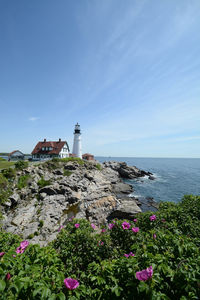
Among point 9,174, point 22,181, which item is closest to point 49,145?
point 22,181

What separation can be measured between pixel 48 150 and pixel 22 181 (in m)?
24.5

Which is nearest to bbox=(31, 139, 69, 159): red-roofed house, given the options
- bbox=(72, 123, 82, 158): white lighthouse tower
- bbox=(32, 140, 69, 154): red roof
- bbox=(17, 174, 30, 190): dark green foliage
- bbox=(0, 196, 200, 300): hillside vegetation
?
bbox=(32, 140, 69, 154): red roof

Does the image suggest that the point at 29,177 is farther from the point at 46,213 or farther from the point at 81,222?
the point at 81,222

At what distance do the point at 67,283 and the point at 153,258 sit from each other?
6.44 feet

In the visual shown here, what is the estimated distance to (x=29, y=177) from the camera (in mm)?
22938

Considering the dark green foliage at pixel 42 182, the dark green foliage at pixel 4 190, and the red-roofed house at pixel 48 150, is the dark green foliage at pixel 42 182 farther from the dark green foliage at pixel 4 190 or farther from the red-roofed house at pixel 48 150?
the red-roofed house at pixel 48 150

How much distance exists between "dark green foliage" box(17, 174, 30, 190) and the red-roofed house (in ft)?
70.0

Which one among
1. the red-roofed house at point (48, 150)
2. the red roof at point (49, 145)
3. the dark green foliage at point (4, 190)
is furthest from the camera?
the red roof at point (49, 145)

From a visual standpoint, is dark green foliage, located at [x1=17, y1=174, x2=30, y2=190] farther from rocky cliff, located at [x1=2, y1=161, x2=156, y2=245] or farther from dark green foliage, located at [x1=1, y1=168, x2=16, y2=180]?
dark green foliage, located at [x1=1, y1=168, x2=16, y2=180]

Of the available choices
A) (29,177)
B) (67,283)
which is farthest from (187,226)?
(29,177)

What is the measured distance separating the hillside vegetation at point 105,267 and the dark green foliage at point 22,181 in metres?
18.2

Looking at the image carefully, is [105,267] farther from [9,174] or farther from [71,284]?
[9,174]

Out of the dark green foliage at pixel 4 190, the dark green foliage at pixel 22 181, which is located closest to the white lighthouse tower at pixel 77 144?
the dark green foliage at pixel 22 181

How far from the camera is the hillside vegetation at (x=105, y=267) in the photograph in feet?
7.48
